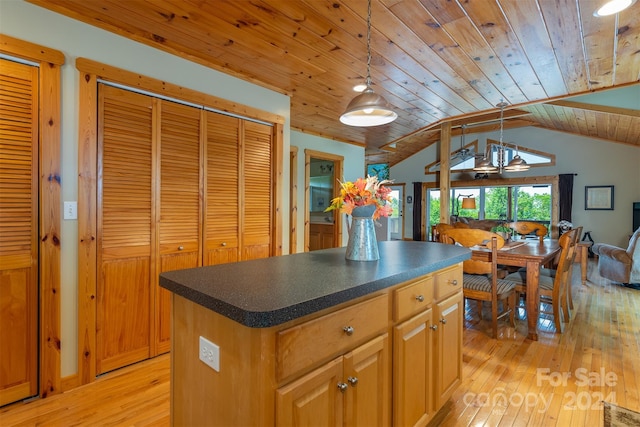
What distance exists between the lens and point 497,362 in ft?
8.01

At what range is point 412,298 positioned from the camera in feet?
4.84

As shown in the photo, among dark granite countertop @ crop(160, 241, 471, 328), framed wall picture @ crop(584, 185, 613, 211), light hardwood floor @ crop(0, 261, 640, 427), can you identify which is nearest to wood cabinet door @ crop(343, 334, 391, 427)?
dark granite countertop @ crop(160, 241, 471, 328)

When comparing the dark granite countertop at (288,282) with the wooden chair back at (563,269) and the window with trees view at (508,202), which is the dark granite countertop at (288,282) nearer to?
the wooden chair back at (563,269)

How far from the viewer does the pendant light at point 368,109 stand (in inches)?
68.8

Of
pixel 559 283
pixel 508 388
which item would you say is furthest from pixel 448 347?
pixel 559 283

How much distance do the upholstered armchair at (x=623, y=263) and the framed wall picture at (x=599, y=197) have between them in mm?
3409

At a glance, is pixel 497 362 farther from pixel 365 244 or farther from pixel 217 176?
pixel 217 176

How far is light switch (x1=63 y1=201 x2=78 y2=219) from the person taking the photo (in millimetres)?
1953

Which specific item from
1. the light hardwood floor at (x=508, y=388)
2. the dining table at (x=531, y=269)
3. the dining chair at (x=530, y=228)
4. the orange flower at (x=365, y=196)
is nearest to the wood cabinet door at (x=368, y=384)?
the orange flower at (x=365, y=196)

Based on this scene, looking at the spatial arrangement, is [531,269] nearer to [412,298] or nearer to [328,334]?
[412,298]

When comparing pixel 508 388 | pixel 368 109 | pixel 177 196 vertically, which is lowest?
pixel 508 388

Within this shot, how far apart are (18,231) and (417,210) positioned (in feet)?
31.7

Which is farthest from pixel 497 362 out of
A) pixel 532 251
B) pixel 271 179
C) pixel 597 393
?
pixel 271 179

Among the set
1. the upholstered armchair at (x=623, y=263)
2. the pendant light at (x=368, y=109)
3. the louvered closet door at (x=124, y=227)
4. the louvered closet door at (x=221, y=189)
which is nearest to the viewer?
the pendant light at (x=368, y=109)
